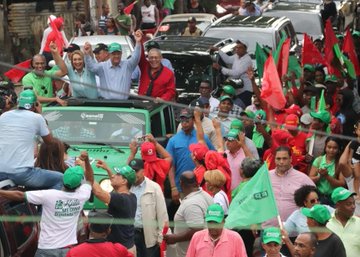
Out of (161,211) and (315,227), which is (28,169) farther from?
(315,227)

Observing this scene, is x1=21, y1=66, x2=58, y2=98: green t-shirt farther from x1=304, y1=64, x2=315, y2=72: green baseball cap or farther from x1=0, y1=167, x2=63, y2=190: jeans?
x1=0, y1=167, x2=63, y2=190: jeans

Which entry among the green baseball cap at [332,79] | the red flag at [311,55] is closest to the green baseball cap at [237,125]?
the green baseball cap at [332,79]

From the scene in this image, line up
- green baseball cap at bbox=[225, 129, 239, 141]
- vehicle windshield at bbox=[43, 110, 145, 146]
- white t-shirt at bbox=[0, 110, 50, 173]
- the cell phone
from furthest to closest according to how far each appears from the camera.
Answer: vehicle windshield at bbox=[43, 110, 145, 146], the cell phone, green baseball cap at bbox=[225, 129, 239, 141], white t-shirt at bbox=[0, 110, 50, 173]

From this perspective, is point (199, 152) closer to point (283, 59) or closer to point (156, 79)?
point (156, 79)

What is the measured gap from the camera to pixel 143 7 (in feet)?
98.9

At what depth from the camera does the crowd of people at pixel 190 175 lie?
984 centimetres

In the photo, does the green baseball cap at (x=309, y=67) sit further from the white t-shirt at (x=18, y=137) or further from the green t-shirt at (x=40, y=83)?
the white t-shirt at (x=18, y=137)

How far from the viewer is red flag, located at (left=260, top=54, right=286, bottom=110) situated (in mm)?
15039

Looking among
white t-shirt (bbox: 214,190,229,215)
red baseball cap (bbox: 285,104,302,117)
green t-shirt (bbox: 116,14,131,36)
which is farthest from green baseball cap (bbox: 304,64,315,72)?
green t-shirt (bbox: 116,14,131,36)

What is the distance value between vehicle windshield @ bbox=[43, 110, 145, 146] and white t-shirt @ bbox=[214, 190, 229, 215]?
2357 millimetres

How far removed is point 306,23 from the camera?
2734 centimetres

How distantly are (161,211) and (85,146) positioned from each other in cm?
221

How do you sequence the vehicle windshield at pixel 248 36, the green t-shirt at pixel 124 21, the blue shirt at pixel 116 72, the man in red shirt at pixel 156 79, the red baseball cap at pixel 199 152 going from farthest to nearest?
the green t-shirt at pixel 124 21
the vehicle windshield at pixel 248 36
the man in red shirt at pixel 156 79
the blue shirt at pixel 116 72
the red baseball cap at pixel 199 152

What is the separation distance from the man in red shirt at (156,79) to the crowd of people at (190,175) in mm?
15
